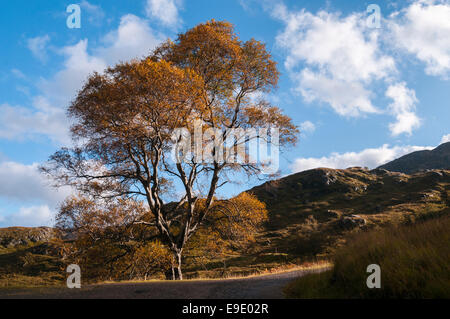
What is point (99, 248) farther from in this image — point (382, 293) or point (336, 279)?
point (382, 293)

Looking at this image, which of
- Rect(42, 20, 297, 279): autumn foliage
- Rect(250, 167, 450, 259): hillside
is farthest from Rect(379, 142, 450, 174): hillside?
Rect(42, 20, 297, 279): autumn foliage

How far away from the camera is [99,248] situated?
1844 cm

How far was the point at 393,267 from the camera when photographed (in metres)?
6.55

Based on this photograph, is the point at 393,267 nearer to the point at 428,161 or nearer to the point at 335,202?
the point at 335,202

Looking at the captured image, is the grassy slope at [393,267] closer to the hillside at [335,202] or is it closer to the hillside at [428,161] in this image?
the hillside at [335,202]

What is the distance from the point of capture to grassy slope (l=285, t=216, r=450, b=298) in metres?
5.83

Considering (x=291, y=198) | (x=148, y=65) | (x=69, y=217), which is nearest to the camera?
(x=148, y=65)

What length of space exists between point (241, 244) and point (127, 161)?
32.8ft

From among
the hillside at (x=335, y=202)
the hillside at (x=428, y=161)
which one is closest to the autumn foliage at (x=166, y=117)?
the hillside at (x=335, y=202)

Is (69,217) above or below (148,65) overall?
below

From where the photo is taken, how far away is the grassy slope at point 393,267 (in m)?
5.83
